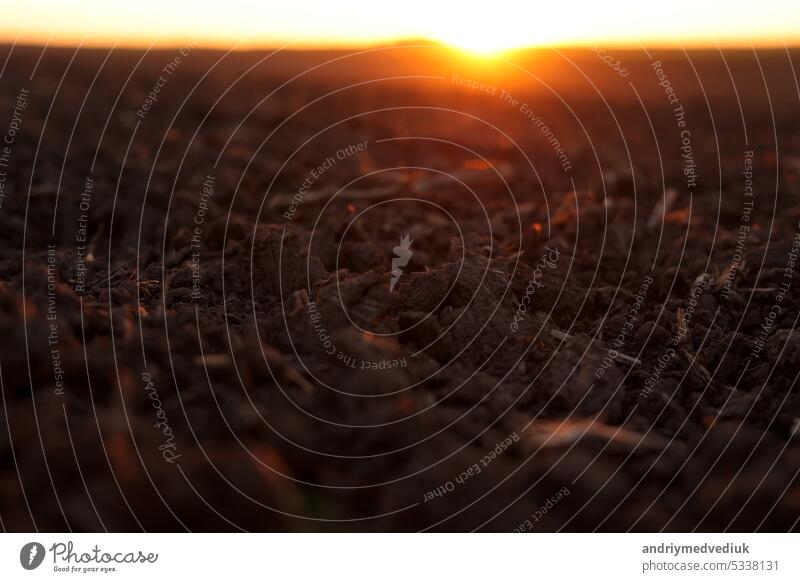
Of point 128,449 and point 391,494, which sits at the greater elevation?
point 128,449

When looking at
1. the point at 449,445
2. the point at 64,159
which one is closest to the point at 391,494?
the point at 449,445

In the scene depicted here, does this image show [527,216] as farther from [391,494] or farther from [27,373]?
[27,373]

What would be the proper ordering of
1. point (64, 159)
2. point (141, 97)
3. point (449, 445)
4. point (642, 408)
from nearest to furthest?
1. point (449, 445)
2. point (642, 408)
3. point (64, 159)
4. point (141, 97)

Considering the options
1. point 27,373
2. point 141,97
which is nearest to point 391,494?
point 27,373

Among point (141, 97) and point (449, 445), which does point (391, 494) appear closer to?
point (449, 445)

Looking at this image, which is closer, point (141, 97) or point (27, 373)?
point (27, 373)

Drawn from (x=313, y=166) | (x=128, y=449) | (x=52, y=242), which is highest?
(x=313, y=166)

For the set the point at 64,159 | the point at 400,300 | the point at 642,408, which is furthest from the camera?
the point at 64,159
